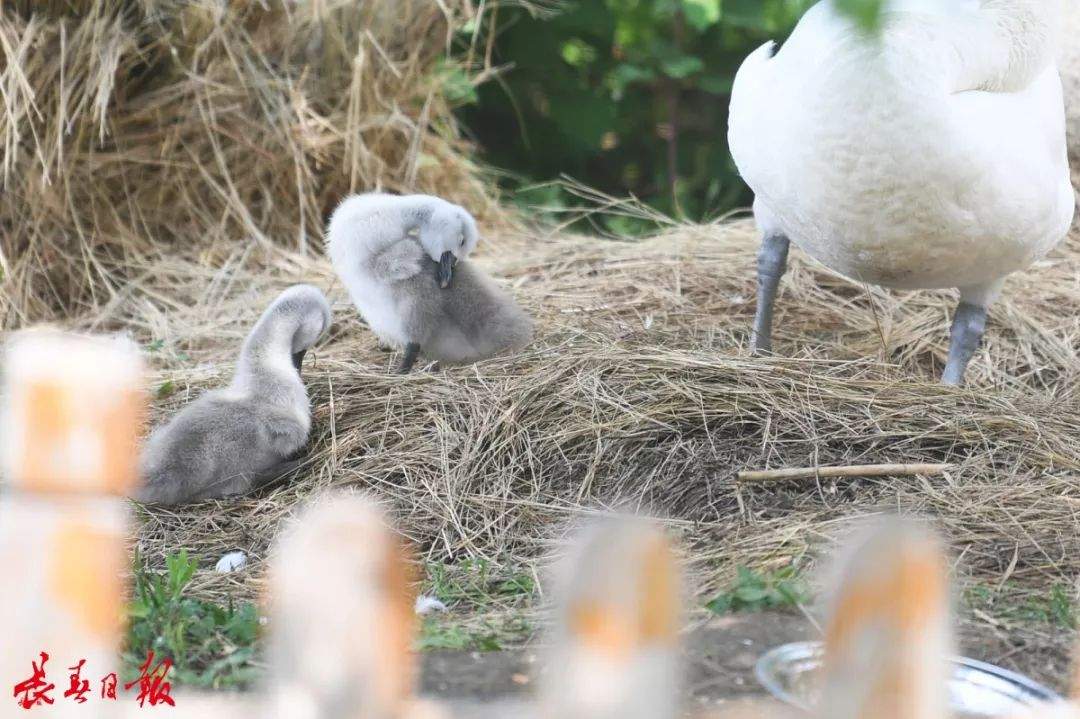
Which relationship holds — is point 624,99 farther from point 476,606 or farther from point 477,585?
point 476,606

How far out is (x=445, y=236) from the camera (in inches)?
187

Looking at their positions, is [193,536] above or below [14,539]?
below

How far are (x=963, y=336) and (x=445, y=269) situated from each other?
1790 millimetres

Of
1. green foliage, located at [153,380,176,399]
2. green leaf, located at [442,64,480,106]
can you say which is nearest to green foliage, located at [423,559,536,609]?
green foliage, located at [153,380,176,399]

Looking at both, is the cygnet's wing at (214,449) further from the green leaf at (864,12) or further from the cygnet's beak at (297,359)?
the green leaf at (864,12)

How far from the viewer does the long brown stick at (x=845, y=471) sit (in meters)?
3.50

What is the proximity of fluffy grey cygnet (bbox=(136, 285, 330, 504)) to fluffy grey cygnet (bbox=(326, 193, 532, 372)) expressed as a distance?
529 mm

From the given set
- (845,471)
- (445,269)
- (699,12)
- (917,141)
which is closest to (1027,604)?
(845,471)

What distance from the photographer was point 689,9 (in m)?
7.37

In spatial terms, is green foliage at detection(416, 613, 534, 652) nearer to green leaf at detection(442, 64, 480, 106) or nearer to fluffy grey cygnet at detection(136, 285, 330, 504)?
fluffy grey cygnet at detection(136, 285, 330, 504)

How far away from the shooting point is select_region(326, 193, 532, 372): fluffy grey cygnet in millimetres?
4715

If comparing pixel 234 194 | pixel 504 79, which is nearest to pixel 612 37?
pixel 504 79

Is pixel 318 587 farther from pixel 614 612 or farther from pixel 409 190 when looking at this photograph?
pixel 409 190

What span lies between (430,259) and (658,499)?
1602mm
